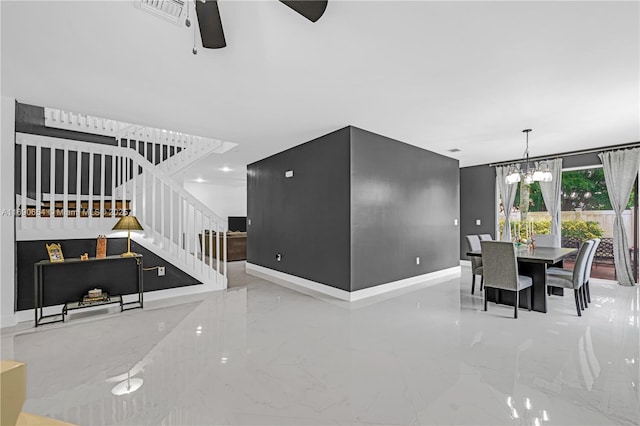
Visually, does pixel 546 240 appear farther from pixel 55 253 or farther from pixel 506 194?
pixel 55 253

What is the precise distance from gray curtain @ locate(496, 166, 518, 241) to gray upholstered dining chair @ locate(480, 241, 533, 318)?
11.0 ft

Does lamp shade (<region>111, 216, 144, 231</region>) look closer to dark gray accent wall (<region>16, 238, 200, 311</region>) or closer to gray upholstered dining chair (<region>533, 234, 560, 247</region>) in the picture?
dark gray accent wall (<region>16, 238, 200, 311</region>)

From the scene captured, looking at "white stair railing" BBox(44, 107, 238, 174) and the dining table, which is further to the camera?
"white stair railing" BBox(44, 107, 238, 174)

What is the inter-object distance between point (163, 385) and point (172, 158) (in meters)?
5.01

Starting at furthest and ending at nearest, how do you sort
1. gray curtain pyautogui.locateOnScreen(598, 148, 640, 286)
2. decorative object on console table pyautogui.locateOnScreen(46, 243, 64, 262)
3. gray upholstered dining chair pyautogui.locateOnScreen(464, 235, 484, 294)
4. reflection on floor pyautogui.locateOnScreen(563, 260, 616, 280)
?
reflection on floor pyautogui.locateOnScreen(563, 260, 616, 280) < gray curtain pyautogui.locateOnScreen(598, 148, 640, 286) < gray upholstered dining chair pyautogui.locateOnScreen(464, 235, 484, 294) < decorative object on console table pyautogui.locateOnScreen(46, 243, 64, 262)

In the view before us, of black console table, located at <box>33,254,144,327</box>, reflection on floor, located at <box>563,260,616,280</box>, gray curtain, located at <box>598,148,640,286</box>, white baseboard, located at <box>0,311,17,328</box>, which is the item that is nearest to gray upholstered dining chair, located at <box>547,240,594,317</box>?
gray curtain, located at <box>598,148,640,286</box>

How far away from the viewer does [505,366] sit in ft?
7.82

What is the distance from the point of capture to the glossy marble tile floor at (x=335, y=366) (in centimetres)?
185

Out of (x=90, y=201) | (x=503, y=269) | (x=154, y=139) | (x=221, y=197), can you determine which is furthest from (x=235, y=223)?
(x=503, y=269)

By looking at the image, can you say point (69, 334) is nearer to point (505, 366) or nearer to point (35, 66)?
point (35, 66)

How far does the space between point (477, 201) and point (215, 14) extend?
725 cm

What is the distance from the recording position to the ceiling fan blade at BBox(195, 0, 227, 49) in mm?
1594

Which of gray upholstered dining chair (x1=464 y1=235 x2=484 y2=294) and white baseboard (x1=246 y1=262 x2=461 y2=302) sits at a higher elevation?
gray upholstered dining chair (x1=464 y1=235 x2=484 y2=294)

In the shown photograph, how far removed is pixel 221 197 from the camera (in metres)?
11.6
